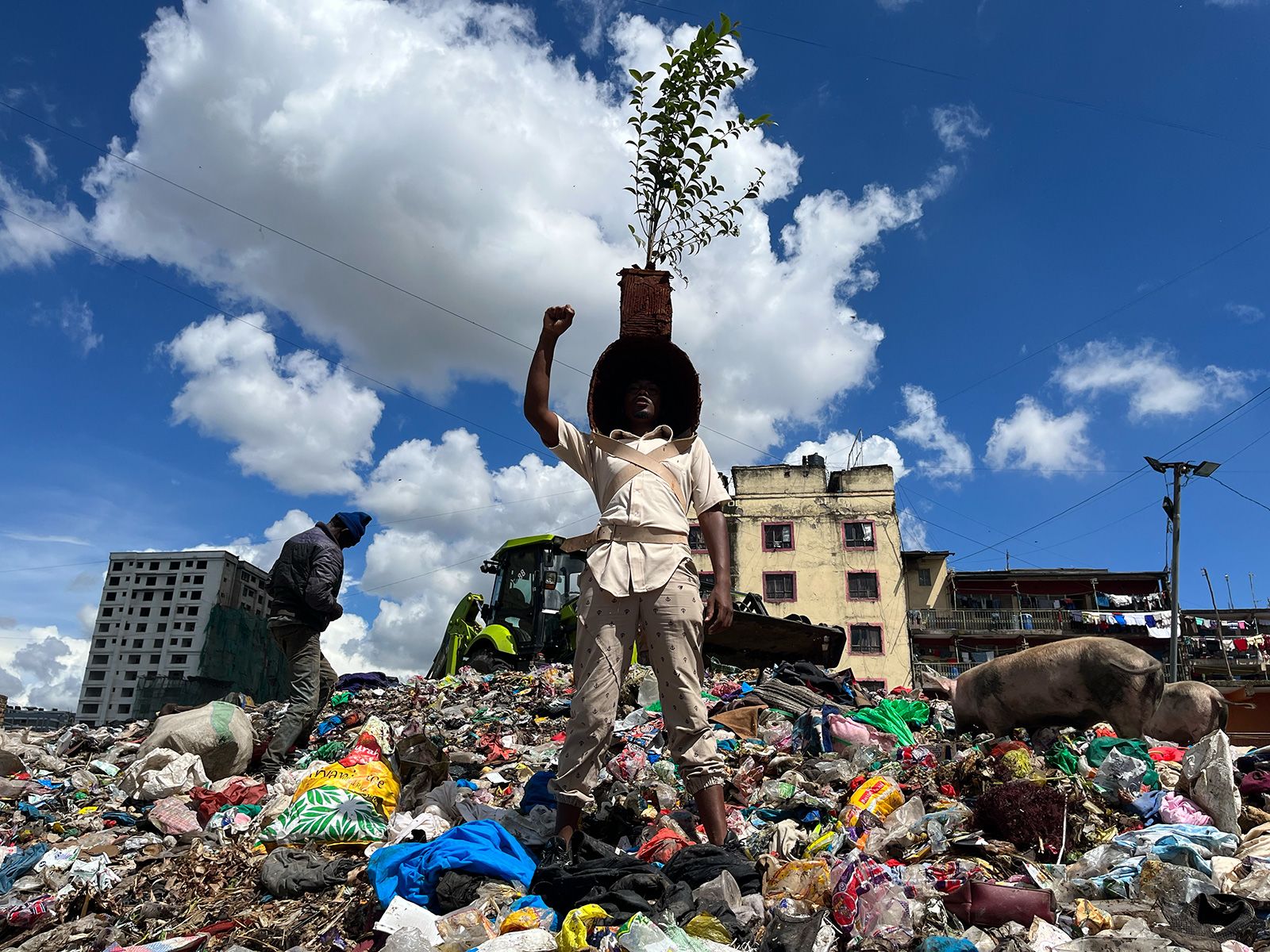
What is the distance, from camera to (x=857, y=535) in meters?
31.6

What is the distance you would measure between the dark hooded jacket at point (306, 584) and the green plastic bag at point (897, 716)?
3475 mm

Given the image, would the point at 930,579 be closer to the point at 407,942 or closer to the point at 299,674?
the point at 299,674

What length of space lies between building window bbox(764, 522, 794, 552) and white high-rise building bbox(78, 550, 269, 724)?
19.3 metres

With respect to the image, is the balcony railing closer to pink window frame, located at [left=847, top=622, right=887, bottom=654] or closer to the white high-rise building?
pink window frame, located at [left=847, top=622, right=887, bottom=654]

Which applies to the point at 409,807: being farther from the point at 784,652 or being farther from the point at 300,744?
the point at 784,652

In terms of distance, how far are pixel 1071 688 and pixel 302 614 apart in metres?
4.78

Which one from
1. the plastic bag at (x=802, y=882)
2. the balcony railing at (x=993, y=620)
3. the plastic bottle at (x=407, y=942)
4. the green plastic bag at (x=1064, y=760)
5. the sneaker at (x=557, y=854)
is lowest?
the plastic bottle at (x=407, y=942)

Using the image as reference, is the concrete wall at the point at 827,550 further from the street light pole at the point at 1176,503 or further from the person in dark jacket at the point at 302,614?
the person in dark jacket at the point at 302,614

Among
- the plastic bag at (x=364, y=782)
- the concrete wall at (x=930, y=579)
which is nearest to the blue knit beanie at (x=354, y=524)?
the plastic bag at (x=364, y=782)

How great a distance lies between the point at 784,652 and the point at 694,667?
6.80 m

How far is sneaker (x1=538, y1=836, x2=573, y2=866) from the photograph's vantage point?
2.54 meters

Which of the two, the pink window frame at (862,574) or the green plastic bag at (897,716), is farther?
the pink window frame at (862,574)

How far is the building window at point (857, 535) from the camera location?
103ft

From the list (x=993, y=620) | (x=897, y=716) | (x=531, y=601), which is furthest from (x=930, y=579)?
(x=897, y=716)
